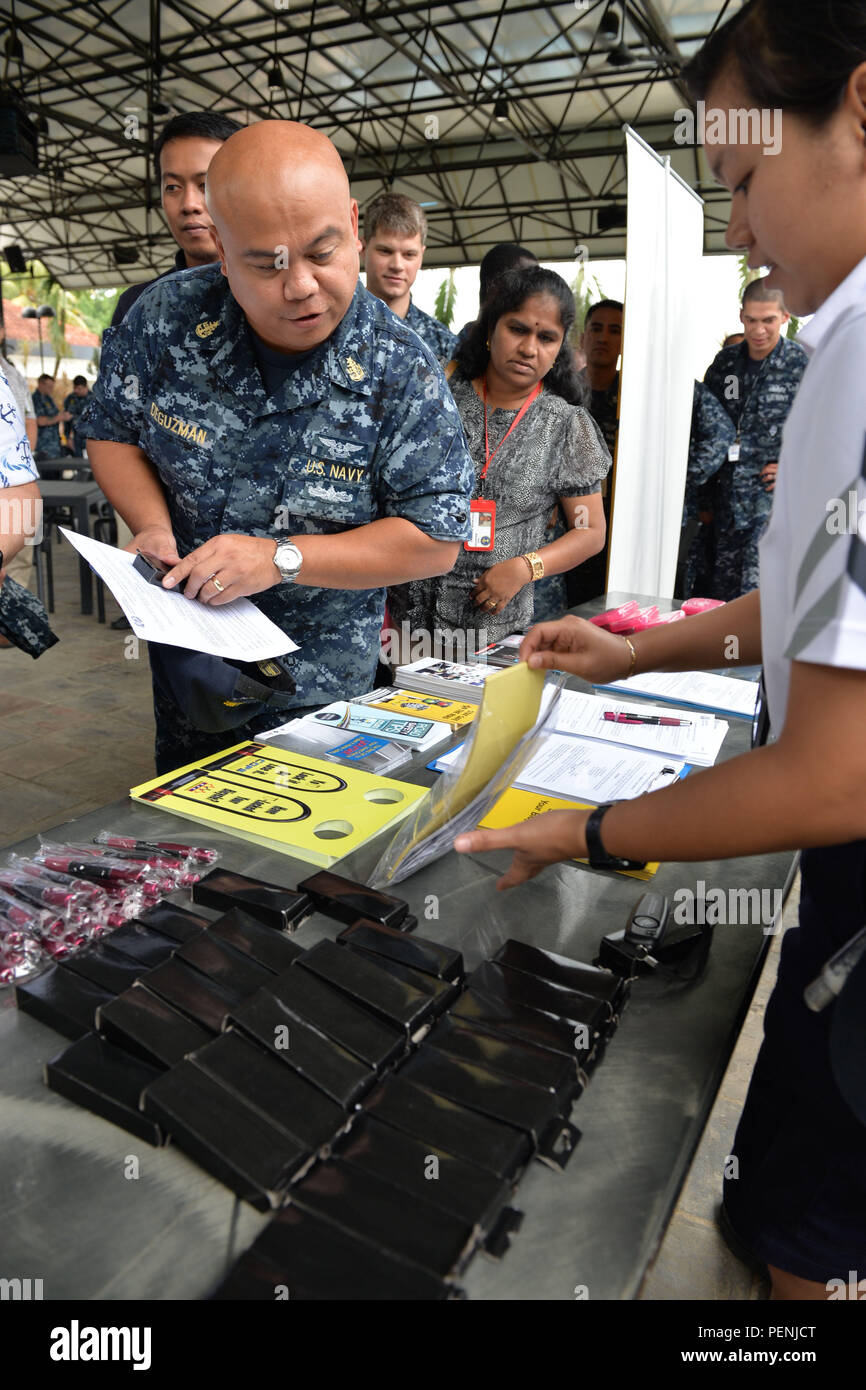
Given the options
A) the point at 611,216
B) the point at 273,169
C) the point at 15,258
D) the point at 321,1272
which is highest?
the point at 611,216

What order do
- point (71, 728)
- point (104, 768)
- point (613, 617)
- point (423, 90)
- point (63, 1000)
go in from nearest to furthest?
point (63, 1000) < point (613, 617) < point (104, 768) < point (71, 728) < point (423, 90)

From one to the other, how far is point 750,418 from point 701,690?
9.44 ft

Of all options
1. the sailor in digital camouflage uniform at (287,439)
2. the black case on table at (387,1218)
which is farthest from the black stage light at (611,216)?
the black case on table at (387,1218)

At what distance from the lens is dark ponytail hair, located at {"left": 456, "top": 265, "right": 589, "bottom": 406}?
7.34 feet

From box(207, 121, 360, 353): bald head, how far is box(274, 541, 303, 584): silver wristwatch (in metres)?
0.32

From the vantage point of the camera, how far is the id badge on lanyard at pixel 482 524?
226 centimetres

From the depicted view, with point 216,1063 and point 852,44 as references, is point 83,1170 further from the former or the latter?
point 852,44

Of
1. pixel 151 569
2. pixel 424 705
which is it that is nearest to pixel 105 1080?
pixel 151 569

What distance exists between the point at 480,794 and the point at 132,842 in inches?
17.0

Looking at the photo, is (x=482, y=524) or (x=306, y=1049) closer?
(x=306, y=1049)

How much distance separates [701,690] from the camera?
5.90ft

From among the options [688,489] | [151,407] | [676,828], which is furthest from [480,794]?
[688,489]

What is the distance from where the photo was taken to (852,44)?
577mm

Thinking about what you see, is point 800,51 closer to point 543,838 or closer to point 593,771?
point 543,838
